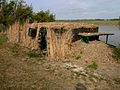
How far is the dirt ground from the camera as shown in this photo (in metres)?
7.75

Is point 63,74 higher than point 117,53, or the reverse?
point 117,53

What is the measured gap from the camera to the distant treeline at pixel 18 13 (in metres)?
23.9

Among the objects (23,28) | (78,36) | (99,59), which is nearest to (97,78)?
(99,59)

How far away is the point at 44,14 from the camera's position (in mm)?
23938

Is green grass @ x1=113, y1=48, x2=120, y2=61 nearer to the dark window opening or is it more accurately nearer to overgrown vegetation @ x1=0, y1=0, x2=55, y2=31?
the dark window opening

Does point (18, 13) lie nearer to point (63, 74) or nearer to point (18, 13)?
point (18, 13)

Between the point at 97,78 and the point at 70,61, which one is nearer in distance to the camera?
the point at 97,78

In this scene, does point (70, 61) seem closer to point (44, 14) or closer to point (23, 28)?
point (23, 28)

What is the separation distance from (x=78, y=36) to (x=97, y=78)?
21.3 ft

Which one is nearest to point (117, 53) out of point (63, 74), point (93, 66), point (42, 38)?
point (93, 66)

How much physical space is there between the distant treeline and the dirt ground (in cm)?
1169

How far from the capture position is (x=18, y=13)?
24766 millimetres

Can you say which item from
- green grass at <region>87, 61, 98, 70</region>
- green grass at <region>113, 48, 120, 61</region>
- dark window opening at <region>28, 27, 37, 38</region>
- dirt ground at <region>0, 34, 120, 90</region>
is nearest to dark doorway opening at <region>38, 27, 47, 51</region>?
dark window opening at <region>28, 27, 37, 38</region>

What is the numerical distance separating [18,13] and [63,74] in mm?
16782
